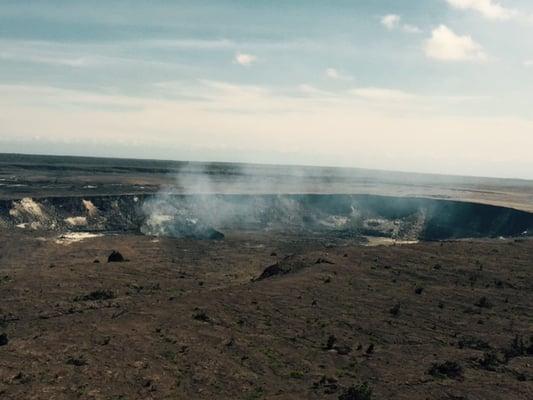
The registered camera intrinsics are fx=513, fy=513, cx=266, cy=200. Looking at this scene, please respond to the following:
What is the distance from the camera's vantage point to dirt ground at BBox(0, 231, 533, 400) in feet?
73.0

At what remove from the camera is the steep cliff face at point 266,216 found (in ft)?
280

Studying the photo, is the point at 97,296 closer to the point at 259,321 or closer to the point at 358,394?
the point at 259,321

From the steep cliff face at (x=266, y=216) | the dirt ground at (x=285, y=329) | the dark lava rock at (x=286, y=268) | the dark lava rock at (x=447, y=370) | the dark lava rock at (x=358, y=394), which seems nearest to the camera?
the dark lava rock at (x=358, y=394)

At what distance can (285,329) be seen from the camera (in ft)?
96.8

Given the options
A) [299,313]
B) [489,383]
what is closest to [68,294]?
[299,313]

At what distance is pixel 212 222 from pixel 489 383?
254 feet

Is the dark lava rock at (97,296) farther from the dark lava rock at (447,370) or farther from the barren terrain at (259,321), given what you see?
the dark lava rock at (447,370)

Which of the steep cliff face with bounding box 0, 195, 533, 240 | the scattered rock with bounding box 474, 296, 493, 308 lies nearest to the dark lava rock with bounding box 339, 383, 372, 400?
the scattered rock with bounding box 474, 296, 493, 308

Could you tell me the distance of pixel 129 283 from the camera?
45.7 meters

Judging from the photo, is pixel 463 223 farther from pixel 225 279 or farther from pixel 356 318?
pixel 356 318

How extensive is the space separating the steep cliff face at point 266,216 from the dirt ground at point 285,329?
33.7 m

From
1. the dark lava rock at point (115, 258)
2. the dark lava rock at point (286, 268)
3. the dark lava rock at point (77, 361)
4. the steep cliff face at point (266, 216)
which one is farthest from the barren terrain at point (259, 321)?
the steep cliff face at point (266, 216)

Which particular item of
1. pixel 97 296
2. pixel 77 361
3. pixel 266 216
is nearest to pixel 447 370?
pixel 77 361

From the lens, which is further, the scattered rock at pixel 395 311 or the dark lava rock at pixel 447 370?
the scattered rock at pixel 395 311
